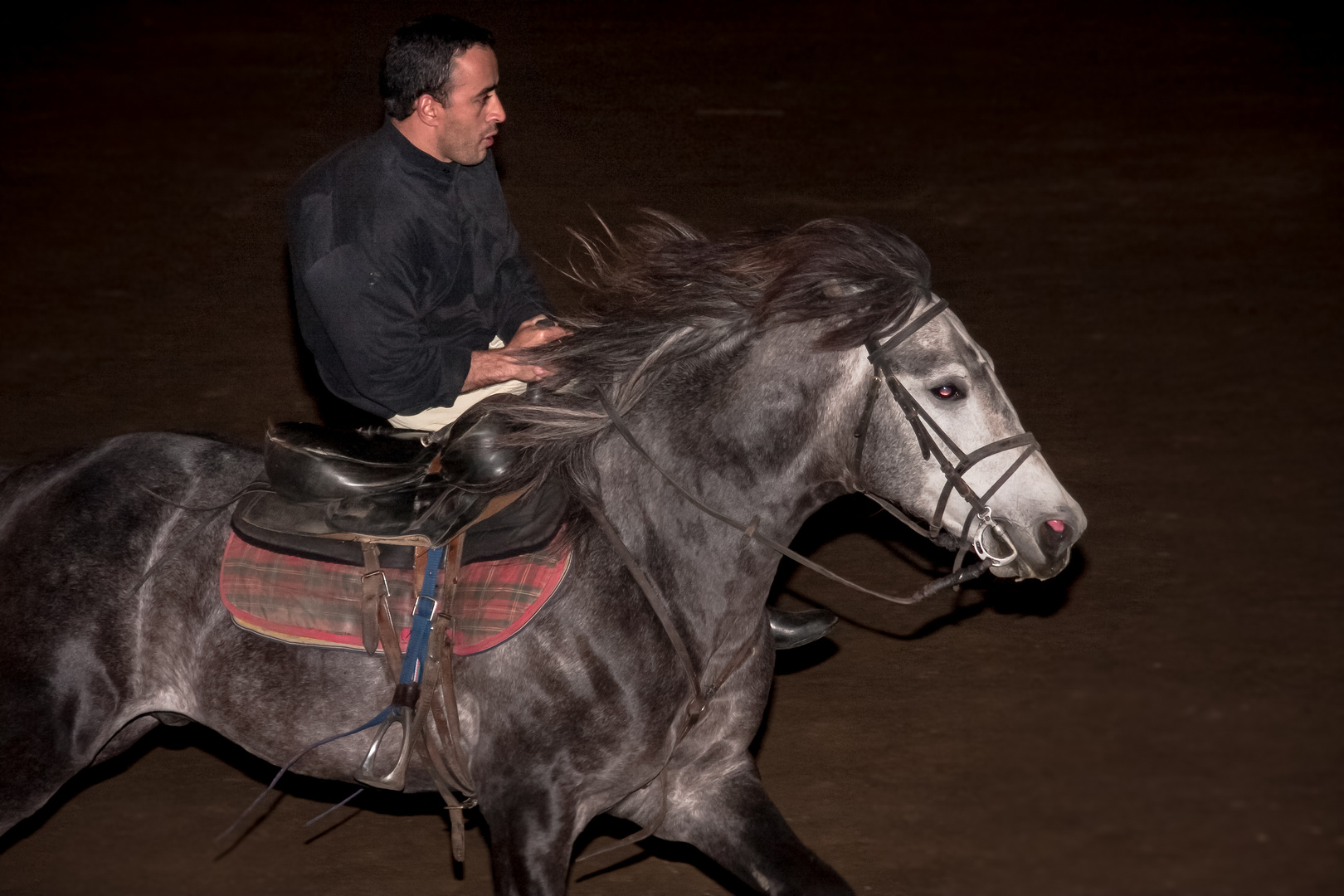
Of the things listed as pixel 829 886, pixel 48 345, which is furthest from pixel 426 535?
pixel 48 345

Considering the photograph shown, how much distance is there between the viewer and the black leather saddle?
3.64m

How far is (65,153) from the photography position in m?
11.7

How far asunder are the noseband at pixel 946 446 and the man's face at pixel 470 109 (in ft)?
4.11

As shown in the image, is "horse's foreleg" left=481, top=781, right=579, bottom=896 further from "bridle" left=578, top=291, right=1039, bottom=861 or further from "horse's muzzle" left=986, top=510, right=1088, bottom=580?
"horse's muzzle" left=986, top=510, right=1088, bottom=580

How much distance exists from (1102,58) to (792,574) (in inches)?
362

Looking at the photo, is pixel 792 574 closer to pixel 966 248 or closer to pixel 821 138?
pixel 966 248

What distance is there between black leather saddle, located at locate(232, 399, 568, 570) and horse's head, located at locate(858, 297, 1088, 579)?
3.04ft

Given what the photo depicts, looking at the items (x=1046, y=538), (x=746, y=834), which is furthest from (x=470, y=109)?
(x=746, y=834)

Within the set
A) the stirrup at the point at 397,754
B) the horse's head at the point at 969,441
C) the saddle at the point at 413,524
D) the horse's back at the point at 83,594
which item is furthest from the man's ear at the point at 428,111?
the stirrup at the point at 397,754

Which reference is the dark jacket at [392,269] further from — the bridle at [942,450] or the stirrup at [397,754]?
the bridle at [942,450]

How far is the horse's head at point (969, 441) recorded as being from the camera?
3309mm

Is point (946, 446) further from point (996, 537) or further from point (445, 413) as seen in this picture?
point (445, 413)

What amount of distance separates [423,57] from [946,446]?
170 centimetres

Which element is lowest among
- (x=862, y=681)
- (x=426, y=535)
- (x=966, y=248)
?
(x=862, y=681)
